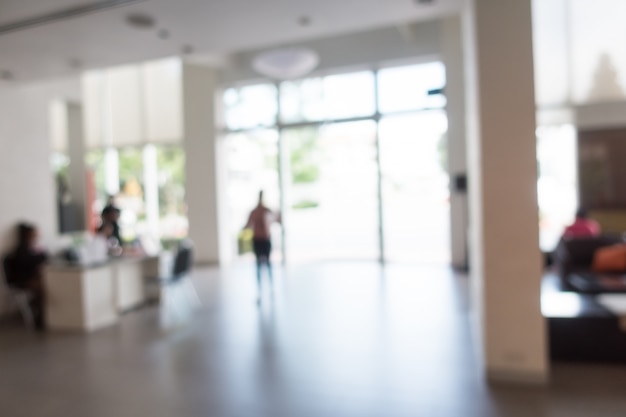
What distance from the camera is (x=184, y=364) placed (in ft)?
14.7

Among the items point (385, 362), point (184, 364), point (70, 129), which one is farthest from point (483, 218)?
point (70, 129)

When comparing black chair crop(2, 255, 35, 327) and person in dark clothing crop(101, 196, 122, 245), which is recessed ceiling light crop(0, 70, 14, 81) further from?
black chair crop(2, 255, 35, 327)

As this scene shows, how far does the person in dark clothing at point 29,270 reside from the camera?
624 centimetres

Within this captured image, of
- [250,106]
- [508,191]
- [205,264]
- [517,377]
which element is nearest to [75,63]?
[250,106]

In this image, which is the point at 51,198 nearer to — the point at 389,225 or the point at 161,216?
the point at 161,216

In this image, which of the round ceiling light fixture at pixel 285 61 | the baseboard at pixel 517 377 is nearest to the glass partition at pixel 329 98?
the round ceiling light fixture at pixel 285 61

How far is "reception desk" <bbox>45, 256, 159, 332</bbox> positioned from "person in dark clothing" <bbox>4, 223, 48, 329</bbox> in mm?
258

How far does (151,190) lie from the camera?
12070 mm

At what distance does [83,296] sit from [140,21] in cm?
339

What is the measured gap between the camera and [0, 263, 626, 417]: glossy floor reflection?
346cm

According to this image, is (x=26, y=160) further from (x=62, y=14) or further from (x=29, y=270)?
(x=62, y=14)

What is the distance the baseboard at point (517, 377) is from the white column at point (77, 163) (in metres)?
8.08

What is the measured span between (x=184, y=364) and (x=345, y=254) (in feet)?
21.6

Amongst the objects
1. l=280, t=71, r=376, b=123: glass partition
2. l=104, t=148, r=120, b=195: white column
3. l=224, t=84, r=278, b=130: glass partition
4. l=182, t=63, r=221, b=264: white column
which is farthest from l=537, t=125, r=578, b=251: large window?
l=104, t=148, r=120, b=195: white column
